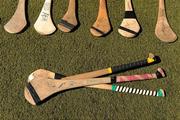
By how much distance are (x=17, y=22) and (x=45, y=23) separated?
17 cm

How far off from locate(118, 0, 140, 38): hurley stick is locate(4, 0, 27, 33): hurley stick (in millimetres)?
606

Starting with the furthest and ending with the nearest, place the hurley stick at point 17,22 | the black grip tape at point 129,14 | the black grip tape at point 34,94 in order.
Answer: the black grip tape at point 129,14, the hurley stick at point 17,22, the black grip tape at point 34,94

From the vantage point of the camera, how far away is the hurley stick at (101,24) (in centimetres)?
209

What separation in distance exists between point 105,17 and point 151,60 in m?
0.43

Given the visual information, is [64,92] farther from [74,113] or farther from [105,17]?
[105,17]

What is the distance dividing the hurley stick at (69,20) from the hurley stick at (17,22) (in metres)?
0.23

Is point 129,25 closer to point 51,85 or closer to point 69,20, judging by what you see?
point 69,20

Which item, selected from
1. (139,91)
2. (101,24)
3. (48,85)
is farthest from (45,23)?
(139,91)

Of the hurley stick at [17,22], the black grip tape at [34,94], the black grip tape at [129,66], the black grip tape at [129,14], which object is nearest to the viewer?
the black grip tape at [34,94]

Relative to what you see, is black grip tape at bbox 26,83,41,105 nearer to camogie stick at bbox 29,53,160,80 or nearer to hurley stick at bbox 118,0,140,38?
camogie stick at bbox 29,53,160,80

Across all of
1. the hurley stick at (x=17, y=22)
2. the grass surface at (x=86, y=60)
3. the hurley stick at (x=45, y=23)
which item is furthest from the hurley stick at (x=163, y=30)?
the hurley stick at (x=17, y=22)

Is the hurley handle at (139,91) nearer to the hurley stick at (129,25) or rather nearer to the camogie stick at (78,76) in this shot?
the camogie stick at (78,76)

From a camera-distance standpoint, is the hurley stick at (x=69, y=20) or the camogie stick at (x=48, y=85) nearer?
the camogie stick at (x=48, y=85)

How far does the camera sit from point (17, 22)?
2.08m
